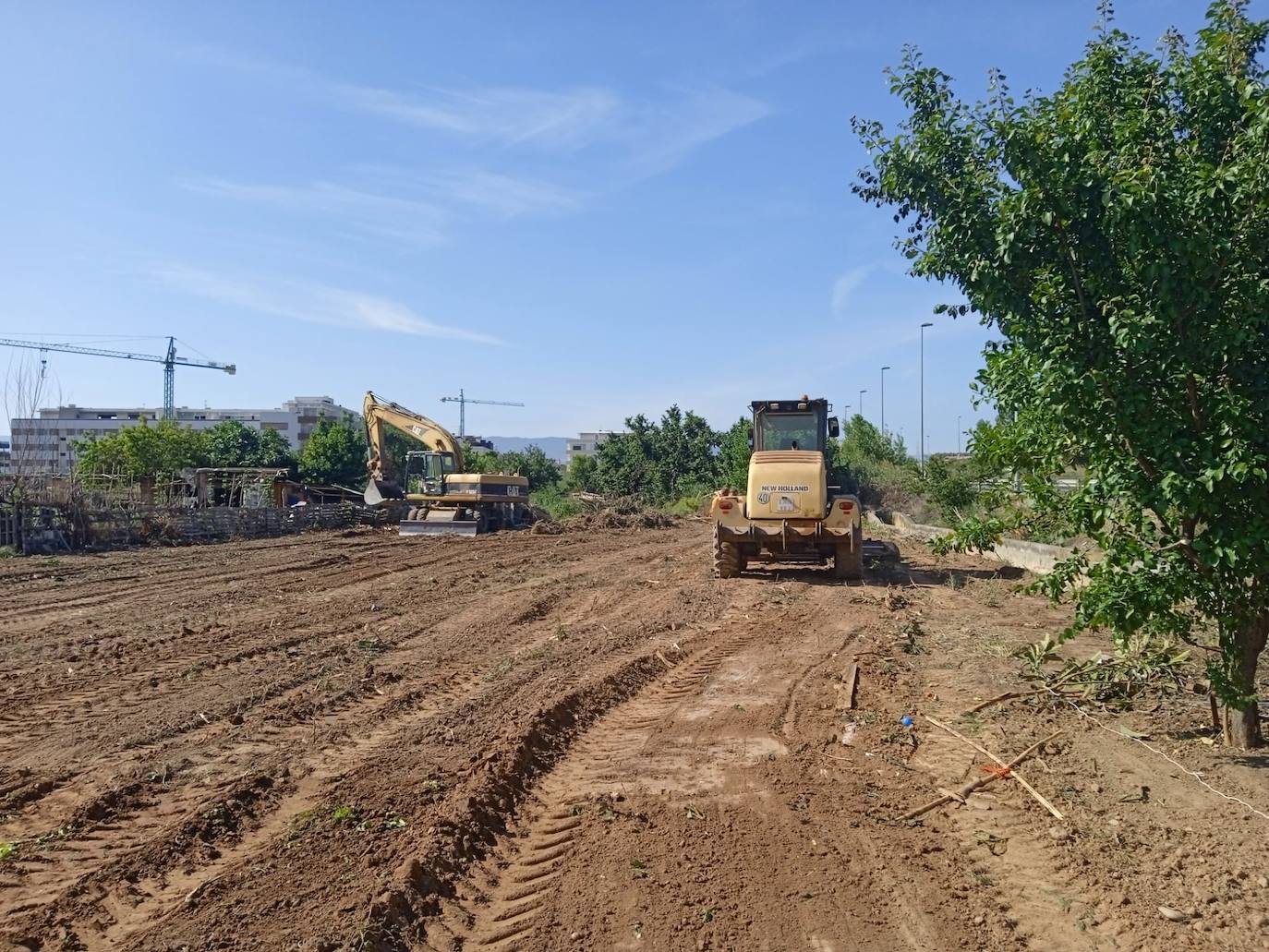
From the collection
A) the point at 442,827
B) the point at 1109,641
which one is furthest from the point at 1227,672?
the point at 442,827

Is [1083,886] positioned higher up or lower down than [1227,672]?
lower down

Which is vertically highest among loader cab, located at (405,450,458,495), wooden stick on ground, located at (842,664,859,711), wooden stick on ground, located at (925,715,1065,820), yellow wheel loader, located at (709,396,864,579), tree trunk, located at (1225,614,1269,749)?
loader cab, located at (405,450,458,495)

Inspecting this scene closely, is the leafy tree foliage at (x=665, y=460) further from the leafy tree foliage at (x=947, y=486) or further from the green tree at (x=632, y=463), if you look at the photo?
the leafy tree foliage at (x=947, y=486)

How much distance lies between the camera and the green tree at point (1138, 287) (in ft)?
16.6

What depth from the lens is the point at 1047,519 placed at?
6879 millimetres

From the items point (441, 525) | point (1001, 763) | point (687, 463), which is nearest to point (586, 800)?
point (1001, 763)

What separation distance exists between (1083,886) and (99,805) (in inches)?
214

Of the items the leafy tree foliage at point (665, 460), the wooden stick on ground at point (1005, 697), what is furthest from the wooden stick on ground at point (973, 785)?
the leafy tree foliage at point (665, 460)

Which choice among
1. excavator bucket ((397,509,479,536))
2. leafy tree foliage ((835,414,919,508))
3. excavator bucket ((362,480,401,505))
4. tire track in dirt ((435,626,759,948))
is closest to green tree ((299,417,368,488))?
excavator bucket ((362,480,401,505))

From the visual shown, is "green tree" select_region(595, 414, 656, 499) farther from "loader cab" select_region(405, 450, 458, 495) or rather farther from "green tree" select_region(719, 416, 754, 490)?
"loader cab" select_region(405, 450, 458, 495)

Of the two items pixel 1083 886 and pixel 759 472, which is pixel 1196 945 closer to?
pixel 1083 886

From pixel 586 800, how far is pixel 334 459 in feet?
140

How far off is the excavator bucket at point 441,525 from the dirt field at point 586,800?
15.5 m

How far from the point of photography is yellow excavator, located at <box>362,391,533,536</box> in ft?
89.2
